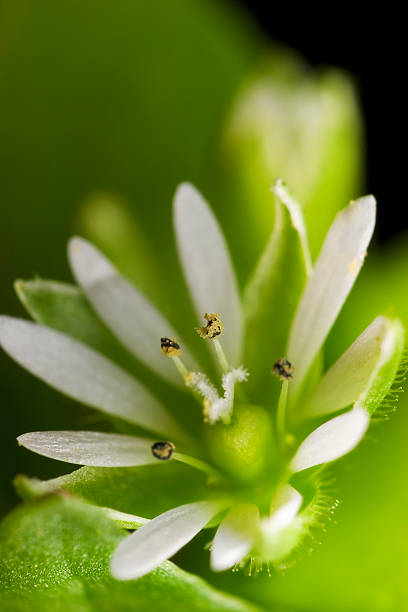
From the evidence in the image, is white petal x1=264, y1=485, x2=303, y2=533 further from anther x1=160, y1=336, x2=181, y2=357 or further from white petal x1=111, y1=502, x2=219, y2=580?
anther x1=160, y1=336, x2=181, y2=357

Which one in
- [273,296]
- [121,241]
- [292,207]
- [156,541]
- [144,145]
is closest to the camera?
[156,541]

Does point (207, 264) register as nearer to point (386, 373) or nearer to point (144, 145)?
point (386, 373)

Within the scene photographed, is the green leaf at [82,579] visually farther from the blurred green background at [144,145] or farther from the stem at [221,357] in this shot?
the blurred green background at [144,145]

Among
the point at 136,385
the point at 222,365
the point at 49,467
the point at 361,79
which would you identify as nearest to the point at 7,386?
the point at 49,467

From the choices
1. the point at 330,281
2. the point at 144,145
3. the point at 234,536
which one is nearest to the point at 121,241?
the point at 144,145

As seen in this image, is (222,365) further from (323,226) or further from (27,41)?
(27,41)

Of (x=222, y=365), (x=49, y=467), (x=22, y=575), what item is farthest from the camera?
(x=49, y=467)

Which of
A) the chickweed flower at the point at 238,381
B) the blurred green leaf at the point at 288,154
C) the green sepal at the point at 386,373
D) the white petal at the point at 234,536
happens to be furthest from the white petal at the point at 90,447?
the blurred green leaf at the point at 288,154
